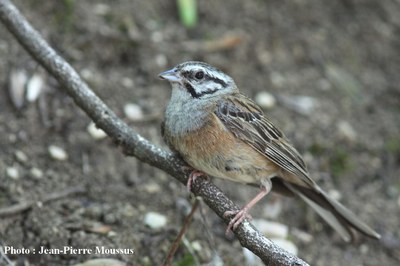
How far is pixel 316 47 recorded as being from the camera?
338 inches

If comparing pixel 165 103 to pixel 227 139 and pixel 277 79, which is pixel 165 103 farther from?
pixel 227 139

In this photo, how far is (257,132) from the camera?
5258 millimetres

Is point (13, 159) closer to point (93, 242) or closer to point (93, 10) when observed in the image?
point (93, 242)

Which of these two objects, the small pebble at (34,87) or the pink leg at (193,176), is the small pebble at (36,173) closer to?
the small pebble at (34,87)

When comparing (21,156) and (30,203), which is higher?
(21,156)

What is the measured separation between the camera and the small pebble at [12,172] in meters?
5.54

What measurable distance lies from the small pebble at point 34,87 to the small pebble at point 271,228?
8.49ft

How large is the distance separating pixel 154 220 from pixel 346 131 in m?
3.08

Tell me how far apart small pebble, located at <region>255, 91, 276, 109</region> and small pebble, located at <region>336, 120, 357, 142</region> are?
876 mm

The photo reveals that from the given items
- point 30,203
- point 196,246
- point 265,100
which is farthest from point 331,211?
point 30,203

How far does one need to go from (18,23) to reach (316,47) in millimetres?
4581

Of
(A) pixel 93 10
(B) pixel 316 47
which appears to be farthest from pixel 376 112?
(A) pixel 93 10

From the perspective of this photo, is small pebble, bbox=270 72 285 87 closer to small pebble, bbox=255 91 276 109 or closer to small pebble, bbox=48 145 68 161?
small pebble, bbox=255 91 276 109

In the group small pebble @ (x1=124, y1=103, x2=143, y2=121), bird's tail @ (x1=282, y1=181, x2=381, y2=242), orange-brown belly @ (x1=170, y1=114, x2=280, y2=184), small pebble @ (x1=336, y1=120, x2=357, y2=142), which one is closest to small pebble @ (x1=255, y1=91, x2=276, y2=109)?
small pebble @ (x1=336, y1=120, x2=357, y2=142)
